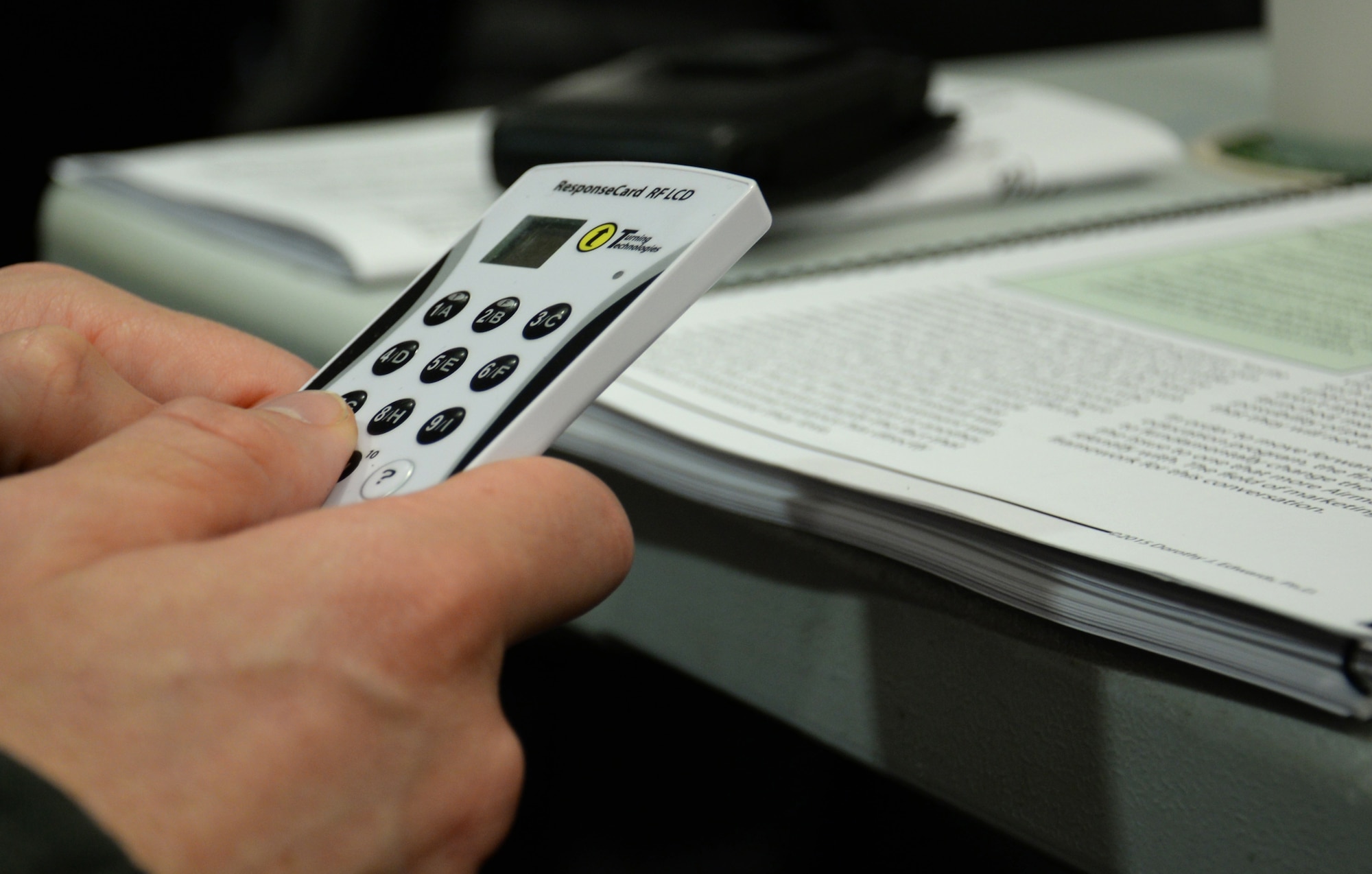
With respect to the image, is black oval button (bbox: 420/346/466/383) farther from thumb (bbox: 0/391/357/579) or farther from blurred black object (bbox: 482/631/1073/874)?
blurred black object (bbox: 482/631/1073/874)

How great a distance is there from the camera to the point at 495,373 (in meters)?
0.24

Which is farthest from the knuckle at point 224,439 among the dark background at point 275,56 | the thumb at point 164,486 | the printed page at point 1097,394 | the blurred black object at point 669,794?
the dark background at point 275,56

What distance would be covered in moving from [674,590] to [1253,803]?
0.14 metres

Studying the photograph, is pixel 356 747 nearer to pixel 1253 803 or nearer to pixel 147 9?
pixel 1253 803

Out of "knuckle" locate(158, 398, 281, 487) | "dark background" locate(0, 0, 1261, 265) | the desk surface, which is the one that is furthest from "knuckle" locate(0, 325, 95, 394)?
"dark background" locate(0, 0, 1261, 265)

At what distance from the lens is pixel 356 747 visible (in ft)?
0.54

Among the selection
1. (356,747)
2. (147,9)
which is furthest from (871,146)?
(147,9)

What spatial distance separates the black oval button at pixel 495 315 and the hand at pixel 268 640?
0.20 feet

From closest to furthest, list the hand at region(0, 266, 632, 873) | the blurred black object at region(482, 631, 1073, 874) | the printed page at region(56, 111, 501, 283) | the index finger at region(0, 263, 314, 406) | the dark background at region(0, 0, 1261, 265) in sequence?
the hand at region(0, 266, 632, 873) → the index finger at region(0, 263, 314, 406) → the printed page at region(56, 111, 501, 283) → the blurred black object at region(482, 631, 1073, 874) → the dark background at region(0, 0, 1261, 265)

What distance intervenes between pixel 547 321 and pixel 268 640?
0.10m

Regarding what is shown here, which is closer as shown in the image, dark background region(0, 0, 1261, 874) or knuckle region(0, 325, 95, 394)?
knuckle region(0, 325, 95, 394)

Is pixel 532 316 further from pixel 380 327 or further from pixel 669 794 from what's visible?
pixel 669 794

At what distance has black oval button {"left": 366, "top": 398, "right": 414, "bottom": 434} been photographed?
24 centimetres

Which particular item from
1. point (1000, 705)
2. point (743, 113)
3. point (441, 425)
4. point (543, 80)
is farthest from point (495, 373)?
point (543, 80)
